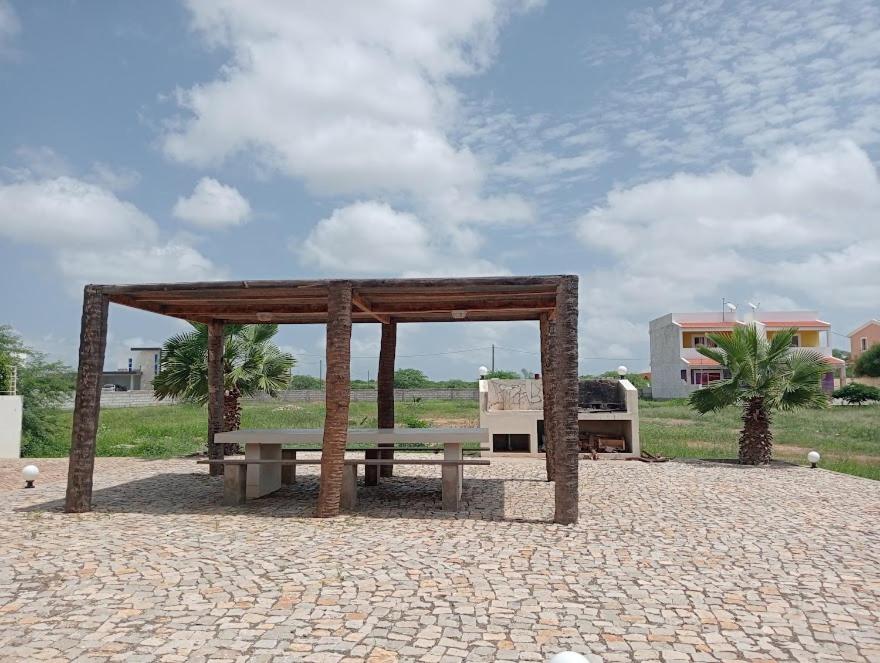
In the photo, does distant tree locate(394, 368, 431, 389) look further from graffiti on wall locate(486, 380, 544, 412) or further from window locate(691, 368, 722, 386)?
graffiti on wall locate(486, 380, 544, 412)

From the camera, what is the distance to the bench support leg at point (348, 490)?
9000 mm

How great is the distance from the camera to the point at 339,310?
8617mm

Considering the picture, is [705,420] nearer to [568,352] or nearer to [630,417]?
[630,417]

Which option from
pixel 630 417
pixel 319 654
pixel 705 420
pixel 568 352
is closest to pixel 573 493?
pixel 568 352

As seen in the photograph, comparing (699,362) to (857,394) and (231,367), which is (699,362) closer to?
(857,394)

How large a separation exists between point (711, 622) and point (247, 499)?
6.85 meters

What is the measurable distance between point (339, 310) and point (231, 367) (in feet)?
27.2

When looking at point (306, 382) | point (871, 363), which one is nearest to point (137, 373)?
point (306, 382)

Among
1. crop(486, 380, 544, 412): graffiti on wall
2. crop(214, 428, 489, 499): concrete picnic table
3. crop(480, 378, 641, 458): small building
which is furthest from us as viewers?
crop(486, 380, 544, 412): graffiti on wall

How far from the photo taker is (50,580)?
5629 millimetres

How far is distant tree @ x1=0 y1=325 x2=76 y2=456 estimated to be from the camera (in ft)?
62.8

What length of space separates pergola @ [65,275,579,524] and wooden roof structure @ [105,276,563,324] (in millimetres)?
14

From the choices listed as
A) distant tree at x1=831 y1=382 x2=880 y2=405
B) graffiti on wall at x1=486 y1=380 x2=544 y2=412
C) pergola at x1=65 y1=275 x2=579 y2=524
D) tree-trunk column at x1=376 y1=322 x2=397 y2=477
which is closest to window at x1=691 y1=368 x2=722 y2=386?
distant tree at x1=831 y1=382 x2=880 y2=405

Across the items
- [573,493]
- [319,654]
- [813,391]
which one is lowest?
[319,654]
